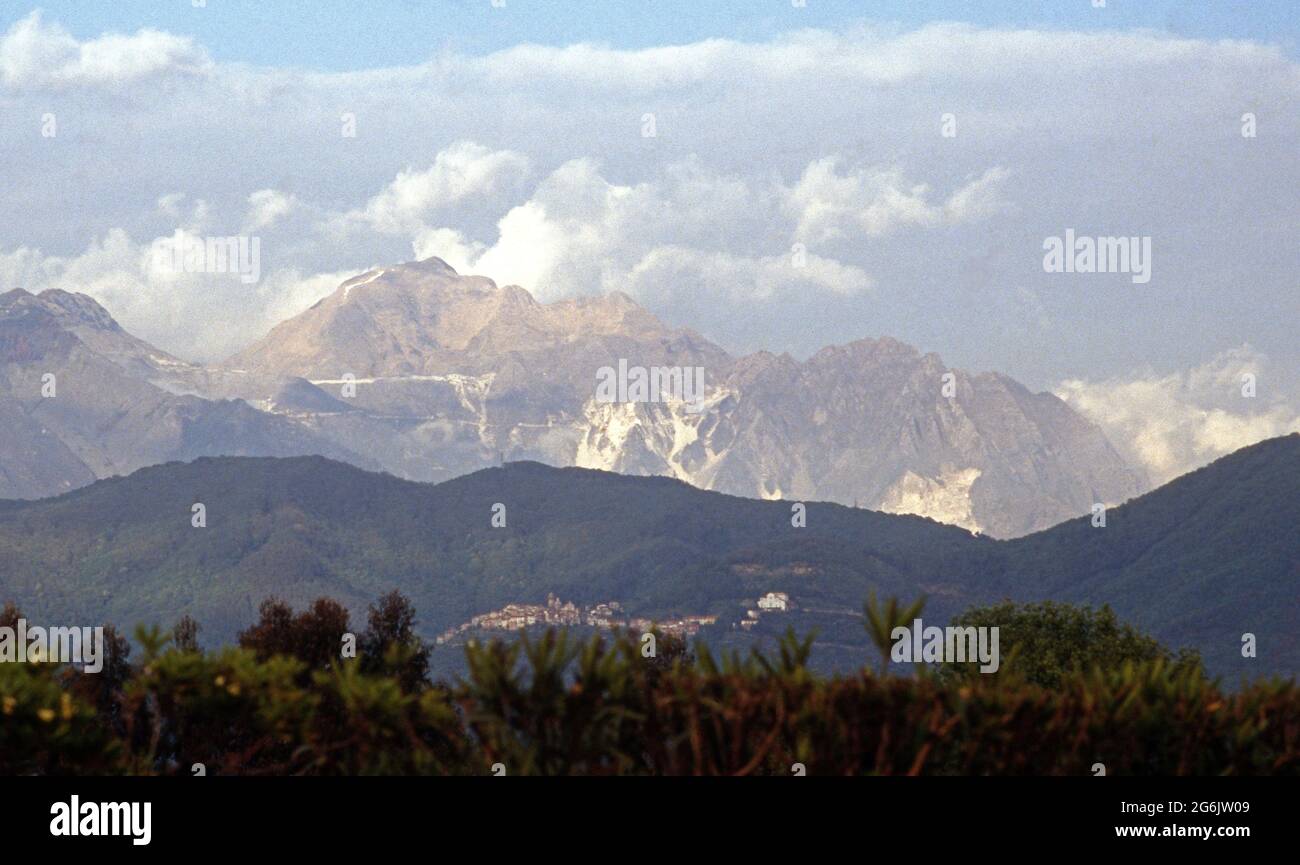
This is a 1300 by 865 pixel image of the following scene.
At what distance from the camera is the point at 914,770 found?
3409 centimetres

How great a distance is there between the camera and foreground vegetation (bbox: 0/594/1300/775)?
111ft

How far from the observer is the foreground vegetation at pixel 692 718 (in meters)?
33.8

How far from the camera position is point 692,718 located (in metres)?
33.9
